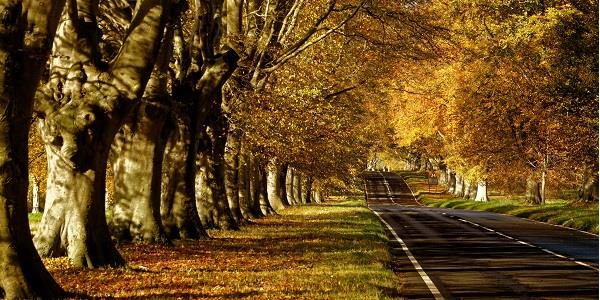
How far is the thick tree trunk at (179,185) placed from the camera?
2172 centimetres

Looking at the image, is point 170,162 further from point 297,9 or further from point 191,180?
point 297,9

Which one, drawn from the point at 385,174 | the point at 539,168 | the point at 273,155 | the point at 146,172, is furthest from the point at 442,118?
the point at 385,174

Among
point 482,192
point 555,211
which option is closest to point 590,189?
point 555,211

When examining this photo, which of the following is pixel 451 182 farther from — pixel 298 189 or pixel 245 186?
pixel 245 186

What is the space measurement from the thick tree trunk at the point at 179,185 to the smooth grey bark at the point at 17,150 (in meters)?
11.2

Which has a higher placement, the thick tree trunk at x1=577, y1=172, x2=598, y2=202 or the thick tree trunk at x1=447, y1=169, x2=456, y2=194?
the thick tree trunk at x1=447, y1=169, x2=456, y2=194

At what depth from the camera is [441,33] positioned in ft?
76.9

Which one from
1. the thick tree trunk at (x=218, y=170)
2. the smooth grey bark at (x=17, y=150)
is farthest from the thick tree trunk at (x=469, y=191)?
the smooth grey bark at (x=17, y=150)

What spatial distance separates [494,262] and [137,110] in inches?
347

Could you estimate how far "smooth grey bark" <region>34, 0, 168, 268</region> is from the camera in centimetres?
1352

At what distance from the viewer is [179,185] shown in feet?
72.8

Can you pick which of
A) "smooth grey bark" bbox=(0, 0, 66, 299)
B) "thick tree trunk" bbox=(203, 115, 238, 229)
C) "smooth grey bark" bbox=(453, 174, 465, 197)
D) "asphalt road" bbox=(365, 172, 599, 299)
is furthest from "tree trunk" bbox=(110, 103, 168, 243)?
"smooth grey bark" bbox=(453, 174, 465, 197)

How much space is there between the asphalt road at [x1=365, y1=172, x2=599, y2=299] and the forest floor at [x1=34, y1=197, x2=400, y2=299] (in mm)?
773

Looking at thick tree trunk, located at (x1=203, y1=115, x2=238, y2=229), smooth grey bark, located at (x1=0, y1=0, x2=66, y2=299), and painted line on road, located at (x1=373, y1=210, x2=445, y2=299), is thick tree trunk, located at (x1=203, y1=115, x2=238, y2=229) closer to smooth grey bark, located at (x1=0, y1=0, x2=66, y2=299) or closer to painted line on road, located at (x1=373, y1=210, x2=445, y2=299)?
painted line on road, located at (x1=373, y1=210, x2=445, y2=299)
